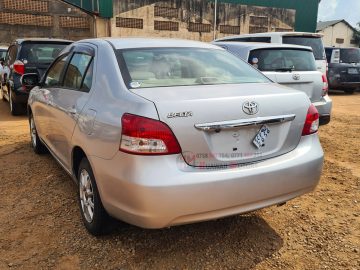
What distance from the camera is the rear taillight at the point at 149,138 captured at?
7.80ft

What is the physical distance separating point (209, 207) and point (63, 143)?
5.82 ft

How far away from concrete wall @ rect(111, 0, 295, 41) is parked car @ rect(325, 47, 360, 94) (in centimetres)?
2201

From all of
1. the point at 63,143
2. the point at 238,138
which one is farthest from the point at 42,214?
the point at 238,138

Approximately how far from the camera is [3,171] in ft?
15.3

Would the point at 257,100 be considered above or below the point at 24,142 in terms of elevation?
above

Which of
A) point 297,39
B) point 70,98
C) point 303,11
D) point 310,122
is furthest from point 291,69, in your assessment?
point 303,11

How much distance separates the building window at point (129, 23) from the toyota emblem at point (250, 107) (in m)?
32.5

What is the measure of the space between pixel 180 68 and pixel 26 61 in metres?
5.95

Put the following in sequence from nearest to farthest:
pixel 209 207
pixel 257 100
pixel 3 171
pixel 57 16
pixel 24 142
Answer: pixel 209 207 < pixel 257 100 < pixel 3 171 < pixel 24 142 < pixel 57 16

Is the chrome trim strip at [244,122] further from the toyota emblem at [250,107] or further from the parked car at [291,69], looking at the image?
the parked car at [291,69]

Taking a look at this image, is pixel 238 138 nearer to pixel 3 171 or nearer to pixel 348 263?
pixel 348 263

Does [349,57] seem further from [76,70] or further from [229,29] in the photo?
[229,29]

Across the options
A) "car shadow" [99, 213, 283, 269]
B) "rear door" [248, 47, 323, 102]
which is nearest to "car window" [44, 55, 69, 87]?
"car shadow" [99, 213, 283, 269]

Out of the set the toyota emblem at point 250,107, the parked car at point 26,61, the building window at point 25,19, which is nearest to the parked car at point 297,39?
the parked car at point 26,61
